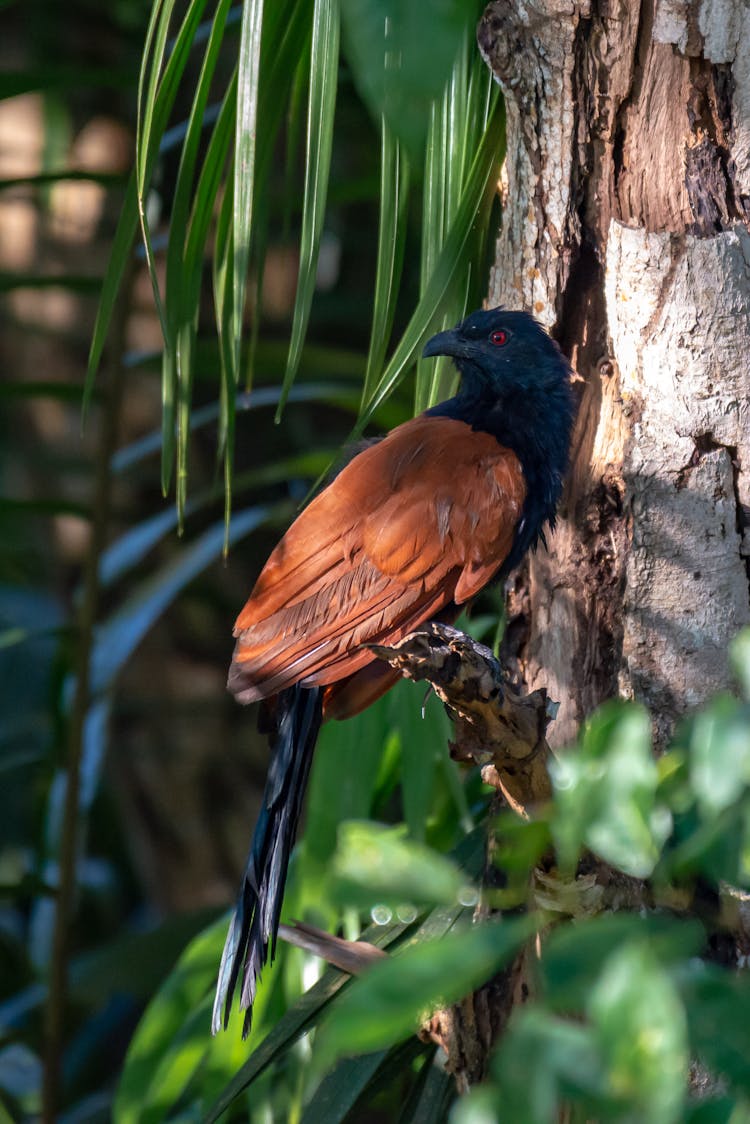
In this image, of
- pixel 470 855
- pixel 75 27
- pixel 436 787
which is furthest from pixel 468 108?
pixel 75 27

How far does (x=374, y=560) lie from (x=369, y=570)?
0.01 metres

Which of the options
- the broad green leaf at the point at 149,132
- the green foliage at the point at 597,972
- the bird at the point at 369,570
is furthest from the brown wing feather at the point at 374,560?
the green foliage at the point at 597,972

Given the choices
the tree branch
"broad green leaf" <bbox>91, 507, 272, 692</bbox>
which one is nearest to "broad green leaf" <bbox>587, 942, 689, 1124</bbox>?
the tree branch

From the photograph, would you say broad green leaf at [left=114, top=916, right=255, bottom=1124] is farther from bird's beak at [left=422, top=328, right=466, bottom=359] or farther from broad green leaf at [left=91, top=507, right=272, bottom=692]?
bird's beak at [left=422, top=328, right=466, bottom=359]

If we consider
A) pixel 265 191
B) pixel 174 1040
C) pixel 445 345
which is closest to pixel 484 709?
pixel 445 345

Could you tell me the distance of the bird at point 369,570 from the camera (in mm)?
1590

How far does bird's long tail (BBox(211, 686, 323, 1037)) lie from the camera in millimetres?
1586

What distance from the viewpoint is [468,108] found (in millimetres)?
1621

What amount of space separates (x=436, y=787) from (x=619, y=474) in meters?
0.91

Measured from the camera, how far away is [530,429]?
1836mm

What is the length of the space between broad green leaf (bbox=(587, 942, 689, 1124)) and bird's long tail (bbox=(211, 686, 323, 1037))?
121 cm

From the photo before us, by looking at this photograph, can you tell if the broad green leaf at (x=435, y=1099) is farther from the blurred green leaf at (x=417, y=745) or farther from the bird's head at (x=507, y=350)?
the bird's head at (x=507, y=350)

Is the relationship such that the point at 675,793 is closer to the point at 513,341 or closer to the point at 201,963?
the point at 513,341

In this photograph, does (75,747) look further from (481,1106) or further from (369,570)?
(481,1106)
